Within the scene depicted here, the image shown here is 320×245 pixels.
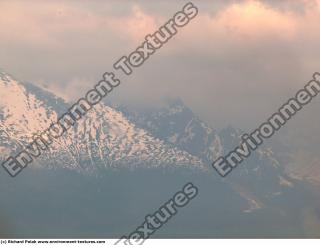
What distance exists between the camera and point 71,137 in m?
36.9

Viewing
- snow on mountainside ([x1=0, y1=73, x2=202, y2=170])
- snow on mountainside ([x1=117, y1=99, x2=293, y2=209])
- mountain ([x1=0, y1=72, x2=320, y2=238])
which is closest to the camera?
mountain ([x1=0, y1=72, x2=320, y2=238])

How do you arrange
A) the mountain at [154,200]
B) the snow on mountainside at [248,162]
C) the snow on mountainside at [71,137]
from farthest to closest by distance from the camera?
the snow on mountainside at [71,137] → the snow on mountainside at [248,162] → the mountain at [154,200]

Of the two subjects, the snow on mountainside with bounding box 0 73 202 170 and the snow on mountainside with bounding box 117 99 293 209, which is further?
the snow on mountainside with bounding box 0 73 202 170

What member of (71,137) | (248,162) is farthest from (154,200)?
(71,137)

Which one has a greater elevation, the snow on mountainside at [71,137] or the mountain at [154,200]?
the snow on mountainside at [71,137]

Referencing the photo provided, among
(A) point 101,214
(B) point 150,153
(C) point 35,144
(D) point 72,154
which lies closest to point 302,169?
(A) point 101,214

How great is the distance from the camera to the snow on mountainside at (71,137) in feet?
85.5

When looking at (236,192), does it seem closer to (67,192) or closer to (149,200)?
(149,200)

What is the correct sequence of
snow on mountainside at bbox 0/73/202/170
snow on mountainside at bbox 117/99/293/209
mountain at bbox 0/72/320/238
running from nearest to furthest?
mountain at bbox 0/72/320/238, snow on mountainside at bbox 117/99/293/209, snow on mountainside at bbox 0/73/202/170

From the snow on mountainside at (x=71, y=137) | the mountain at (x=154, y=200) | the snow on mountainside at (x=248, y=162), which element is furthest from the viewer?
the snow on mountainside at (x=71, y=137)

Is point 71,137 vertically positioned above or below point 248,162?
above

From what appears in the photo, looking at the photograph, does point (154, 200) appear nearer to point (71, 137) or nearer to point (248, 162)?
point (248, 162)

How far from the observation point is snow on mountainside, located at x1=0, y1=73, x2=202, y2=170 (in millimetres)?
26062

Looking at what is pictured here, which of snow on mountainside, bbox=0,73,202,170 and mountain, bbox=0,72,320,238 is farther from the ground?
snow on mountainside, bbox=0,73,202,170
